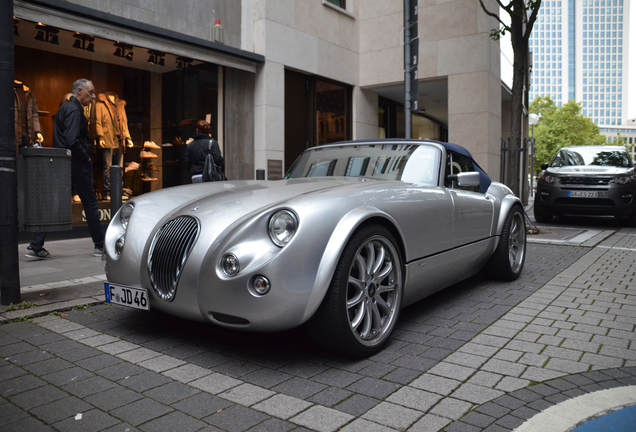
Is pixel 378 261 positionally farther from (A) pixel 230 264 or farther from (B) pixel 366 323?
(A) pixel 230 264

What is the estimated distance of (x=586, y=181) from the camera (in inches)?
437

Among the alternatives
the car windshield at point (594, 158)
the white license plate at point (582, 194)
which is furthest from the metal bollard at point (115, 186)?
the car windshield at point (594, 158)

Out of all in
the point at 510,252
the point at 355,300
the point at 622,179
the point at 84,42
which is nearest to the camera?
the point at 355,300

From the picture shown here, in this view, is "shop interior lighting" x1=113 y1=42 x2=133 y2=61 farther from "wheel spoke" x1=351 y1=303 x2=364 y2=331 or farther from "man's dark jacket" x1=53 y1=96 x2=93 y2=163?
"wheel spoke" x1=351 y1=303 x2=364 y2=331

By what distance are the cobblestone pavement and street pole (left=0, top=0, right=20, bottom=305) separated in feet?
1.51

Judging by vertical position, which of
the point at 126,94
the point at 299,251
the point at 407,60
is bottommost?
the point at 299,251

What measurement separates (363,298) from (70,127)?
449cm

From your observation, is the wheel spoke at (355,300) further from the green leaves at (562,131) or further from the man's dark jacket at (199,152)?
the green leaves at (562,131)

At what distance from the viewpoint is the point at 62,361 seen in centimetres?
295

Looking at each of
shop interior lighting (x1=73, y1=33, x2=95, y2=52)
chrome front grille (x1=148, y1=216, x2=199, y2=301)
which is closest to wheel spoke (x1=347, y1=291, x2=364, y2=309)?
chrome front grille (x1=148, y1=216, x2=199, y2=301)

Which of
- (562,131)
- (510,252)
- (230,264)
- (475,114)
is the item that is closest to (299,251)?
(230,264)

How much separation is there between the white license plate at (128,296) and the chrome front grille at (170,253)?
10cm

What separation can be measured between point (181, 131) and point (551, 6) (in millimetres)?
174013

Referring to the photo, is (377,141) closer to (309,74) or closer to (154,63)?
(154,63)
